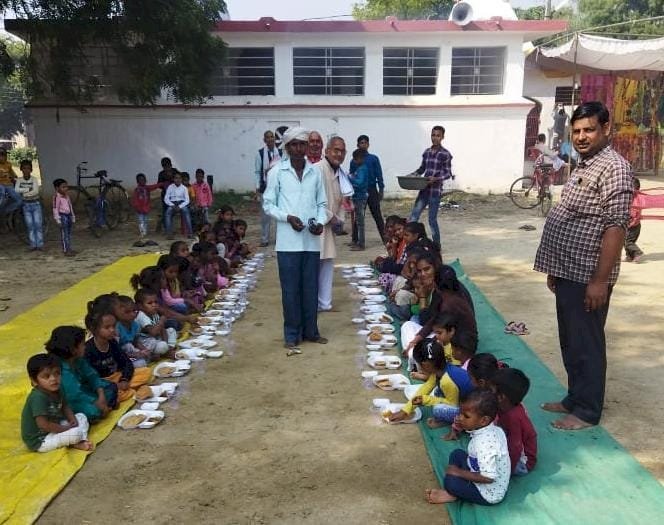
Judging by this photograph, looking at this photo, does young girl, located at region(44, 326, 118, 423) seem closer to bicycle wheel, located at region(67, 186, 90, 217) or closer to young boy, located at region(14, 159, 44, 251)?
young boy, located at region(14, 159, 44, 251)

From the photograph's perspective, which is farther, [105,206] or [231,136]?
[231,136]

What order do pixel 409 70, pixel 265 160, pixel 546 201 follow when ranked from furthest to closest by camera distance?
pixel 409 70
pixel 546 201
pixel 265 160

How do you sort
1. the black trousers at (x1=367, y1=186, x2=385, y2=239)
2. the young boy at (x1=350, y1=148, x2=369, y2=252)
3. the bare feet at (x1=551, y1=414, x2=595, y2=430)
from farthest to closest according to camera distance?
the black trousers at (x1=367, y1=186, x2=385, y2=239) < the young boy at (x1=350, y1=148, x2=369, y2=252) < the bare feet at (x1=551, y1=414, x2=595, y2=430)

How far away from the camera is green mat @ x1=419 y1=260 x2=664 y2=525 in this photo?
8.37 feet

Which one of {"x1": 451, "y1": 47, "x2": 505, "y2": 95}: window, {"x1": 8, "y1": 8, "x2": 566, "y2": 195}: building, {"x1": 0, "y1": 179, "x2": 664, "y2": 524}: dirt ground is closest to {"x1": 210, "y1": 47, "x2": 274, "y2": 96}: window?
{"x1": 8, "y1": 8, "x2": 566, "y2": 195}: building

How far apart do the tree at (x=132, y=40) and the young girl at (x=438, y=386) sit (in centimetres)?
818

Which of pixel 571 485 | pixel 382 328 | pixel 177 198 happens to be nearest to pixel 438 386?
pixel 571 485

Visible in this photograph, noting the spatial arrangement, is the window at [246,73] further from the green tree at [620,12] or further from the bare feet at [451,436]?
the green tree at [620,12]

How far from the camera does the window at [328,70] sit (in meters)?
13.0

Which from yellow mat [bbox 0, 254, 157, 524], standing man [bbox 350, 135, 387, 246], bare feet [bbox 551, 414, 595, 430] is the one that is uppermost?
standing man [bbox 350, 135, 387, 246]

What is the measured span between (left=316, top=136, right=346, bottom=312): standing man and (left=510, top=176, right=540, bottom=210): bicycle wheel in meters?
7.30

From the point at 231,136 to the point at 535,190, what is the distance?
23.4 feet

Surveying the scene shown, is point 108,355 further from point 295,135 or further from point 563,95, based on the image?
point 563,95

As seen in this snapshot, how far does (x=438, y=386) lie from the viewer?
362 centimetres
